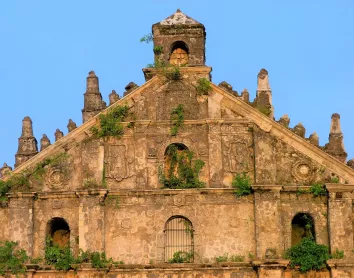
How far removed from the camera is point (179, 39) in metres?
35.4

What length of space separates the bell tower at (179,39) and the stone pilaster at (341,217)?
6447 millimetres

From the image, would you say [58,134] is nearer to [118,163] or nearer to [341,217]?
[118,163]

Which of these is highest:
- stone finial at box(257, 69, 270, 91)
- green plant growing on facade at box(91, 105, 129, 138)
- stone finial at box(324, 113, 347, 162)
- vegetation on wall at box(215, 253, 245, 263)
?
stone finial at box(257, 69, 270, 91)

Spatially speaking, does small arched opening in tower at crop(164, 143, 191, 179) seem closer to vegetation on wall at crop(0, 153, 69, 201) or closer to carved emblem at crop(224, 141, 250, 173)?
carved emblem at crop(224, 141, 250, 173)

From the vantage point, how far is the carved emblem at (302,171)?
108 ft

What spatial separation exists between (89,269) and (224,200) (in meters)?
4.75

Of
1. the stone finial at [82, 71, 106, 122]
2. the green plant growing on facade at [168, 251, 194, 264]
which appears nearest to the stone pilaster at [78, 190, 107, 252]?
the green plant growing on facade at [168, 251, 194, 264]

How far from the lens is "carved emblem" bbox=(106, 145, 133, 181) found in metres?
33.2

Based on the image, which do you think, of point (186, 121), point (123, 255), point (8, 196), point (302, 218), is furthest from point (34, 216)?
point (302, 218)

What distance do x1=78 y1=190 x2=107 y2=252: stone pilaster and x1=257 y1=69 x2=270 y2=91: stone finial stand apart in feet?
21.3

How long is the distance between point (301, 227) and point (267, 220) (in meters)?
1.58

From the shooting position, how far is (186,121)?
33.7 metres

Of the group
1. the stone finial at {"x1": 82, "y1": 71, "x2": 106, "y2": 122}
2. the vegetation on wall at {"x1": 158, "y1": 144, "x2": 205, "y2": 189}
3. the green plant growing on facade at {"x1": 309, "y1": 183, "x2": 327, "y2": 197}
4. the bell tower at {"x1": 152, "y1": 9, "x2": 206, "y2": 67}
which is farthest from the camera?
the bell tower at {"x1": 152, "y1": 9, "x2": 206, "y2": 67}

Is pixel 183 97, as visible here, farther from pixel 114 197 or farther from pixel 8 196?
pixel 8 196
